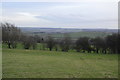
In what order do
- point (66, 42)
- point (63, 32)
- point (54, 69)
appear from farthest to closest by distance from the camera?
point (63, 32) < point (66, 42) < point (54, 69)

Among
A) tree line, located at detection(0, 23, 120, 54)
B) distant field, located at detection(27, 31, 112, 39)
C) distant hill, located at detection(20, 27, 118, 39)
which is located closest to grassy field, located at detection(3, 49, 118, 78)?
tree line, located at detection(0, 23, 120, 54)

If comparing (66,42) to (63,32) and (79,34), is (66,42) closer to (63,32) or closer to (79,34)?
(63,32)

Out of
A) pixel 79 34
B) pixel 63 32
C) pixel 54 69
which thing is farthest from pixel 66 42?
pixel 54 69

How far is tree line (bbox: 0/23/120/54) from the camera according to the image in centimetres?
3900

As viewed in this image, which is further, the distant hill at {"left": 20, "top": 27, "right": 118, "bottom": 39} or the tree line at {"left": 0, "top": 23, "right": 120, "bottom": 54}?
the distant hill at {"left": 20, "top": 27, "right": 118, "bottom": 39}

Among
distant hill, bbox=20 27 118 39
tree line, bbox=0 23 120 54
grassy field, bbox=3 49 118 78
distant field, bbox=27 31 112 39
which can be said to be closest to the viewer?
grassy field, bbox=3 49 118 78

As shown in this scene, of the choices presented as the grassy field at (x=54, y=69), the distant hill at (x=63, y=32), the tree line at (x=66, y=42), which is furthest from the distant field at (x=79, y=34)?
the grassy field at (x=54, y=69)

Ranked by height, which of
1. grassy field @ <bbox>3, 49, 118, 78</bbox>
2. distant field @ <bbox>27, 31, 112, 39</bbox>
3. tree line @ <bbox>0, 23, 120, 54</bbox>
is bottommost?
grassy field @ <bbox>3, 49, 118, 78</bbox>

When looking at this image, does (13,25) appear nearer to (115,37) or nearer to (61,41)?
(61,41)

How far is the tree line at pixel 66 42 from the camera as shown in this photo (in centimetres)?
3900

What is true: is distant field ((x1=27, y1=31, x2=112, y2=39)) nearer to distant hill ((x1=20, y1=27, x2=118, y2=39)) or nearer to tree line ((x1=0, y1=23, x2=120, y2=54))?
distant hill ((x1=20, y1=27, x2=118, y2=39))

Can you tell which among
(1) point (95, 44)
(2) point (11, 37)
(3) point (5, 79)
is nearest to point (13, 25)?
(2) point (11, 37)

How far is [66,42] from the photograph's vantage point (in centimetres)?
4362

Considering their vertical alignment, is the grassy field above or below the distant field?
below
